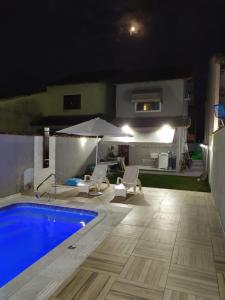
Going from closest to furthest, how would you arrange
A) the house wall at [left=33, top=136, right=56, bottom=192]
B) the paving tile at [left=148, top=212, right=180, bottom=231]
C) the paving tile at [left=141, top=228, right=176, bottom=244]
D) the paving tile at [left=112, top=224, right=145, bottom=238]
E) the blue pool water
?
the blue pool water
the paving tile at [left=141, top=228, right=176, bottom=244]
the paving tile at [left=112, top=224, right=145, bottom=238]
the paving tile at [left=148, top=212, right=180, bottom=231]
the house wall at [left=33, top=136, right=56, bottom=192]

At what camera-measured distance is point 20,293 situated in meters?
4.21

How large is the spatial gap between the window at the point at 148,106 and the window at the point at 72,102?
25.6 ft

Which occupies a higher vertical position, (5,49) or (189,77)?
(5,49)

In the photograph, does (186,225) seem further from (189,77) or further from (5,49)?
(5,49)

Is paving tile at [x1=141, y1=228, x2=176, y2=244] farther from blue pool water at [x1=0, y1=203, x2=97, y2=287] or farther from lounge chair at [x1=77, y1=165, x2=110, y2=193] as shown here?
lounge chair at [x1=77, y1=165, x2=110, y2=193]

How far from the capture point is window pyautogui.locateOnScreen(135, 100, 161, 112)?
24.6 metres

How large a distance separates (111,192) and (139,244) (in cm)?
645

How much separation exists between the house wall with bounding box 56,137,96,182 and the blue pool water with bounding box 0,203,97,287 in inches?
225

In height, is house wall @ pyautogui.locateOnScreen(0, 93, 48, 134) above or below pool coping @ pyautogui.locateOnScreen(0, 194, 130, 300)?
above

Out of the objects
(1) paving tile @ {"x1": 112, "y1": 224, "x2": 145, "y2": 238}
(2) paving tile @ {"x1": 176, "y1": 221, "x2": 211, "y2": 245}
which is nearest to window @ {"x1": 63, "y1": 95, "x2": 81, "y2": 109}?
(1) paving tile @ {"x1": 112, "y1": 224, "x2": 145, "y2": 238}

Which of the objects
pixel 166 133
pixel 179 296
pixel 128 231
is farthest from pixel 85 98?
pixel 179 296

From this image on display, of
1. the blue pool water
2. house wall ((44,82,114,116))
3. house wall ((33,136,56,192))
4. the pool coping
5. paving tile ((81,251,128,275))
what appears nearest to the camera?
the pool coping

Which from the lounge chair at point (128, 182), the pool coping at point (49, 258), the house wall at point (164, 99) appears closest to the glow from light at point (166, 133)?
the house wall at point (164, 99)

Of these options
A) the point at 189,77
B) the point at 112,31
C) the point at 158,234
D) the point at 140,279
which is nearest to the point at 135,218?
the point at 158,234
